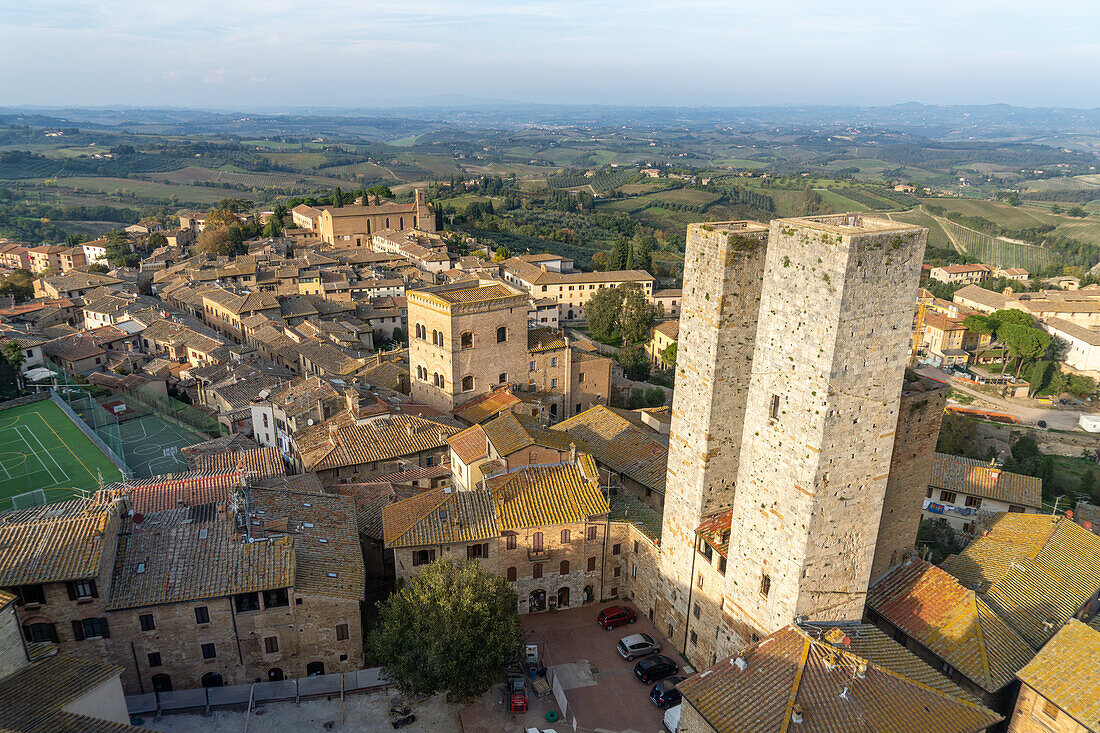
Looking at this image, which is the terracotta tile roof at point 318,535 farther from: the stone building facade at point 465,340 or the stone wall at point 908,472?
the stone wall at point 908,472

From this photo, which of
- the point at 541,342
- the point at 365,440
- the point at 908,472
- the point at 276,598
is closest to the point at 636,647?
the point at 908,472

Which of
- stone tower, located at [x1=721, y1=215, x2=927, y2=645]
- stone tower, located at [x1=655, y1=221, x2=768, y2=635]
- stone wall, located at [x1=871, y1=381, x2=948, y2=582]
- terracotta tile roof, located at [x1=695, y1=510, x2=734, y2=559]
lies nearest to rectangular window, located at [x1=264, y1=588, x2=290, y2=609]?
stone tower, located at [x1=655, y1=221, x2=768, y2=635]

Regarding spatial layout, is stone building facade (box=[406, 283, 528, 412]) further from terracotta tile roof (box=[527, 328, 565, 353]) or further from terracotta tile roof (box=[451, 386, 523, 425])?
terracotta tile roof (box=[527, 328, 565, 353])

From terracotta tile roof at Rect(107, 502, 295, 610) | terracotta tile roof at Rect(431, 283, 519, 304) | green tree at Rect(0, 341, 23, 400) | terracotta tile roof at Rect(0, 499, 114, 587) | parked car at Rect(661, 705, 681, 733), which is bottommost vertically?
parked car at Rect(661, 705, 681, 733)

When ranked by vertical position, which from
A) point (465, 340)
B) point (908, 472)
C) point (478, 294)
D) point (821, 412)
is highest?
point (821, 412)

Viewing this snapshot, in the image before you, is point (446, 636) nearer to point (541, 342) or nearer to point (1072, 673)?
point (1072, 673)

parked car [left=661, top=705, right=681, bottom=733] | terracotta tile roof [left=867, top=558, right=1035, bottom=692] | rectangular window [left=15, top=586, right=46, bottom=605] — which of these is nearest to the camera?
rectangular window [left=15, top=586, right=46, bottom=605]
